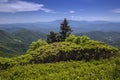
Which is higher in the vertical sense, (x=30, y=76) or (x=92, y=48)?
(x=92, y=48)

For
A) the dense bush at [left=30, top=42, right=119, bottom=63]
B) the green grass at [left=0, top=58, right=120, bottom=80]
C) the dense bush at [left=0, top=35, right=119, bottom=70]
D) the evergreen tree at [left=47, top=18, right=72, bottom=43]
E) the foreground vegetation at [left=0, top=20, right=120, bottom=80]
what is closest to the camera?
the green grass at [left=0, top=58, right=120, bottom=80]

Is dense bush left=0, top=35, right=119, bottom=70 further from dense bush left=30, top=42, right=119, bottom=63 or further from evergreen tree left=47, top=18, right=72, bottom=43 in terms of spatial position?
evergreen tree left=47, top=18, right=72, bottom=43

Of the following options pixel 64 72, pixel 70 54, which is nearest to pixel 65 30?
pixel 70 54

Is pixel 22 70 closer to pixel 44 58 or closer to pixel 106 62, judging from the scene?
pixel 44 58

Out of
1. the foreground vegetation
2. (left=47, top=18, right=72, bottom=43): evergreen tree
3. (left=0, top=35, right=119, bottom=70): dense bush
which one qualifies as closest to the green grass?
the foreground vegetation

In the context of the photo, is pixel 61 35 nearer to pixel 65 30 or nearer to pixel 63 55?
pixel 65 30

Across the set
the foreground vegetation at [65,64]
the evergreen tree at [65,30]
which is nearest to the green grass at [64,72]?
the foreground vegetation at [65,64]

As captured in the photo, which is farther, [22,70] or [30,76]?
[22,70]

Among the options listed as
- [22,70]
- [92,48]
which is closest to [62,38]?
[92,48]

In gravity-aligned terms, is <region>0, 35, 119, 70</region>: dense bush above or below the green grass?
above

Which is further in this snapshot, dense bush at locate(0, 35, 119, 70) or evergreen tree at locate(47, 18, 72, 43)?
evergreen tree at locate(47, 18, 72, 43)

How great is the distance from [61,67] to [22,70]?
4.18 meters

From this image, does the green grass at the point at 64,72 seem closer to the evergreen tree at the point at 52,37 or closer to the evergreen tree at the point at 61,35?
the evergreen tree at the point at 52,37

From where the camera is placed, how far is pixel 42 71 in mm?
19125
